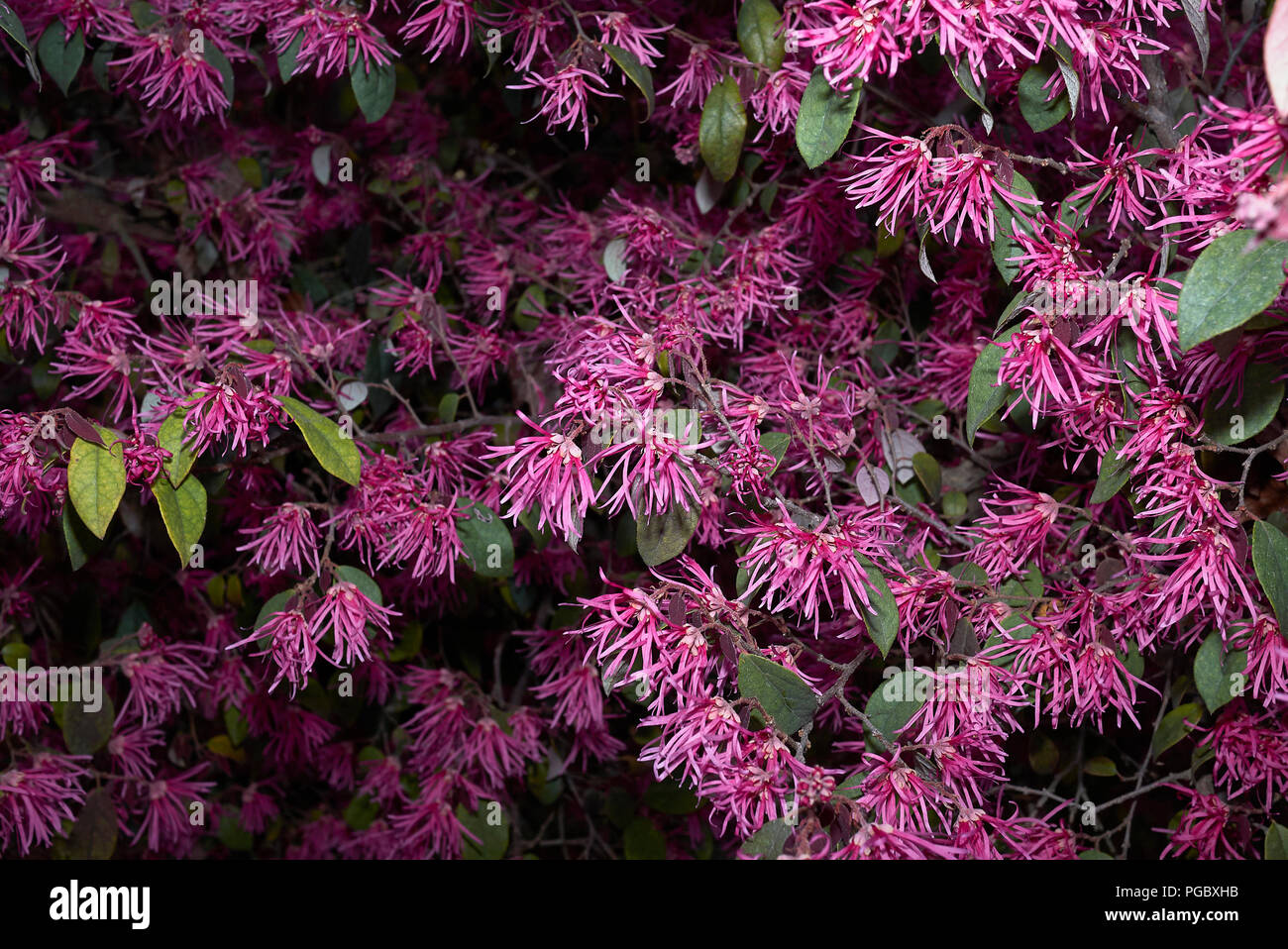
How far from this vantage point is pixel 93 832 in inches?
44.1

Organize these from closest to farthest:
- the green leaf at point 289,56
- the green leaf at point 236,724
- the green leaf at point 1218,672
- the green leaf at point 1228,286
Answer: the green leaf at point 1228,286, the green leaf at point 1218,672, the green leaf at point 289,56, the green leaf at point 236,724

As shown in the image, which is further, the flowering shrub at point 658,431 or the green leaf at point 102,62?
the green leaf at point 102,62

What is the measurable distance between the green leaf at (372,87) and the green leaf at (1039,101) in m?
0.67

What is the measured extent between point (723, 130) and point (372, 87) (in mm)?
407

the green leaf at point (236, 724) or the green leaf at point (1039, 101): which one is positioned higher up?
the green leaf at point (1039, 101)

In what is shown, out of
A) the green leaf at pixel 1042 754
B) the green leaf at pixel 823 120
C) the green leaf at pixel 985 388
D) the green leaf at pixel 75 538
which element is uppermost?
the green leaf at pixel 823 120

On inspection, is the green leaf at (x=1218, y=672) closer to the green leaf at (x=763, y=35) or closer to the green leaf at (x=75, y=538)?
the green leaf at (x=763, y=35)

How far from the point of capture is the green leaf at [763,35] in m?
0.97

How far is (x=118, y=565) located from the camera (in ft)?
4.53

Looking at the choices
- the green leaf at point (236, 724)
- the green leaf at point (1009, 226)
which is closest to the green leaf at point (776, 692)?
the green leaf at point (1009, 226)

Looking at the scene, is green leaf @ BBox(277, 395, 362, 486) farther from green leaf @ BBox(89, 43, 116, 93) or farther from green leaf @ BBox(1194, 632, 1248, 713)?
green leaf @ BBox(1194, 632, 1248, 713)

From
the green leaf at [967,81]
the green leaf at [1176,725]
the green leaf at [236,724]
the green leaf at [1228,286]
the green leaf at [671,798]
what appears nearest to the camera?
the green leaf at [1228,286]

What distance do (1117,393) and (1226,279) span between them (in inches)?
8.4
